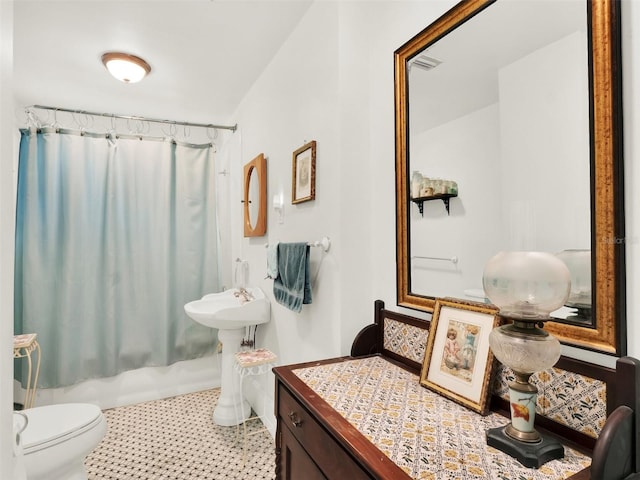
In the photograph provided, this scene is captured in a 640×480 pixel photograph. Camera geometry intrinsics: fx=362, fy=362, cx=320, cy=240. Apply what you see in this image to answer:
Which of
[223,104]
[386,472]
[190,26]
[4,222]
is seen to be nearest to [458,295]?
[386,472]

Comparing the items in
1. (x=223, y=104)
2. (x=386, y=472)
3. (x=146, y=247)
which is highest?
(x=223, y=104)

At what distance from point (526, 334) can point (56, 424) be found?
6.84 ft

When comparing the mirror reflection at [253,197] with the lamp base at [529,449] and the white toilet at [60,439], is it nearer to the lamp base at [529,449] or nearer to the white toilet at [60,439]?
the white toilet at [60,439]

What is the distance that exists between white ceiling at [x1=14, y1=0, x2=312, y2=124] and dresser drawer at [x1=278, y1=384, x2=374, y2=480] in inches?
75.0

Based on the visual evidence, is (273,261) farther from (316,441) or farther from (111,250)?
(111,250)

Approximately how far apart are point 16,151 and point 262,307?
234 centimetres

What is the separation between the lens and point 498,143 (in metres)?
1.07

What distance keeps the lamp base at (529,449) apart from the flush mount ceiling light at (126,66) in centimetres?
276

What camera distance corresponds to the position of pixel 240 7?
1902 millimetres

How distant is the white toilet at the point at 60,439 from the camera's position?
5.13ft

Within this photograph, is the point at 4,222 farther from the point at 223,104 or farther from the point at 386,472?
the point at 223,104

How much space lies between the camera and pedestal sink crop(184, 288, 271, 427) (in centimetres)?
235

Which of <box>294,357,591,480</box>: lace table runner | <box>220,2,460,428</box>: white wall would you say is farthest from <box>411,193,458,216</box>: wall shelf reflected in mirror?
<box>294,357,591,480</box>: lace table runner

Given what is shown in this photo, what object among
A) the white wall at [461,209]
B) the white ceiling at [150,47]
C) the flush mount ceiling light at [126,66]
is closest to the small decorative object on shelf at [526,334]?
the white wall at [461,209]
